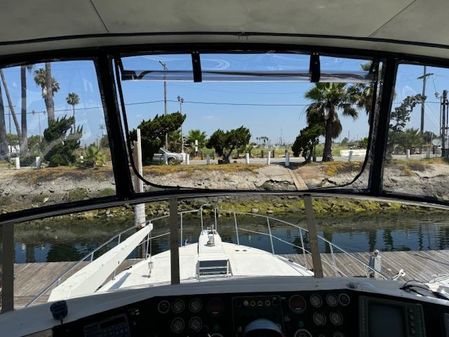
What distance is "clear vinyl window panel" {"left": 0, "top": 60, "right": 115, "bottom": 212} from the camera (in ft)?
7.91

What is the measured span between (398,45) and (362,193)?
1.02m

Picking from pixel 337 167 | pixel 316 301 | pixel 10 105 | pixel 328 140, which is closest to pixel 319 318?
pixel 316 301

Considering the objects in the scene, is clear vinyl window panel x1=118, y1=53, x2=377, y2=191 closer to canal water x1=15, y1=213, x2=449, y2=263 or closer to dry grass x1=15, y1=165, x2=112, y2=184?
dry grass x1=15, y1=165, x2=112, y2=184

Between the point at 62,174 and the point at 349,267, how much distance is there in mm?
7770

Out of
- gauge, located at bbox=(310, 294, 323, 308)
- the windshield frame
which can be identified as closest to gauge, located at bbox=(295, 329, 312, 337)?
gauge, located at bbox=(310, 294, 323, 308)

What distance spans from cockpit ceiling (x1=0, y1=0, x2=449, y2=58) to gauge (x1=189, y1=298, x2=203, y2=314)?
4.55ft

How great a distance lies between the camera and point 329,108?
2.73 metres

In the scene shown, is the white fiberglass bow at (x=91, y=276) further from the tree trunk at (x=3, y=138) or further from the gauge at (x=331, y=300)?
the gauge at (x=331, y=300)

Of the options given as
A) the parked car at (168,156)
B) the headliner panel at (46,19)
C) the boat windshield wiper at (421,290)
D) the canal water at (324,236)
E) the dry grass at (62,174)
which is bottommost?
the canal water at (324,236)

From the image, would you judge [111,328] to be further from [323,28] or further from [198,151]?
[323,28]

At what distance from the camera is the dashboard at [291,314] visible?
206 centimetres

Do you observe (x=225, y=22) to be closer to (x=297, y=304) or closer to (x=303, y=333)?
(x=297, y=304)

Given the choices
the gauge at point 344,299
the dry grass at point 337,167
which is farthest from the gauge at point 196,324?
the dry grass at point 337,167

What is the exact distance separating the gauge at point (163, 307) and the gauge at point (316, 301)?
76cm
